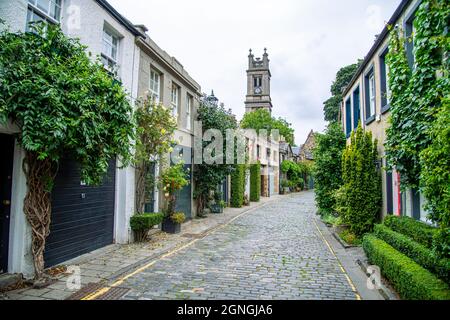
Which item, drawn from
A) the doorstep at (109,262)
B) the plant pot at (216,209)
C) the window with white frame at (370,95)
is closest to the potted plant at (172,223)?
the doorstep at (109,262)

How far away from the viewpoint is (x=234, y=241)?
32.5ft

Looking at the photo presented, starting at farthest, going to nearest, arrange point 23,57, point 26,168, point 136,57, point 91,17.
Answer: point 136,57
point 91,17
point 26,168
point 23,57

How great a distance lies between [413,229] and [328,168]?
313 inches

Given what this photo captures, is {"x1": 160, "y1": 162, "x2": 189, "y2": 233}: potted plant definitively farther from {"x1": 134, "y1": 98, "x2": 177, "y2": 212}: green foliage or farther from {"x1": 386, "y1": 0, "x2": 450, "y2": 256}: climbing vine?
{"x1": 386, "y1": 0, "x2": 450, "y2": 256}: climbing vine

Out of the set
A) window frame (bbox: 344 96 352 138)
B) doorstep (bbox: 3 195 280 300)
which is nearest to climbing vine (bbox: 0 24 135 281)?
doorstep (bbox: 3 195 280 300)

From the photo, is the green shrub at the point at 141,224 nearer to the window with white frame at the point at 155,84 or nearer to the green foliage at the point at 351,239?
the window with white frame at the point at 155,84

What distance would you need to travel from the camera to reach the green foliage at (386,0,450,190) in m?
5.00

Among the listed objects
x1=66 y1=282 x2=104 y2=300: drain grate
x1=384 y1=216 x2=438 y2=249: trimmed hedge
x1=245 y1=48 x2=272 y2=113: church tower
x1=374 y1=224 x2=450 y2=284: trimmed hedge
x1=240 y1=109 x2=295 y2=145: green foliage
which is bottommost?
x1=66 y1=282 x2=104 y2=300: drain grate

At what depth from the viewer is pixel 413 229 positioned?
6.00 m

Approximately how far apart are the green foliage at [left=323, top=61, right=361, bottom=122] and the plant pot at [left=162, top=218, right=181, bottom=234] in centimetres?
3293

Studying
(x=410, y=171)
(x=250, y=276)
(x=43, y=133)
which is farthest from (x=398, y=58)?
(x=43, y=133)
